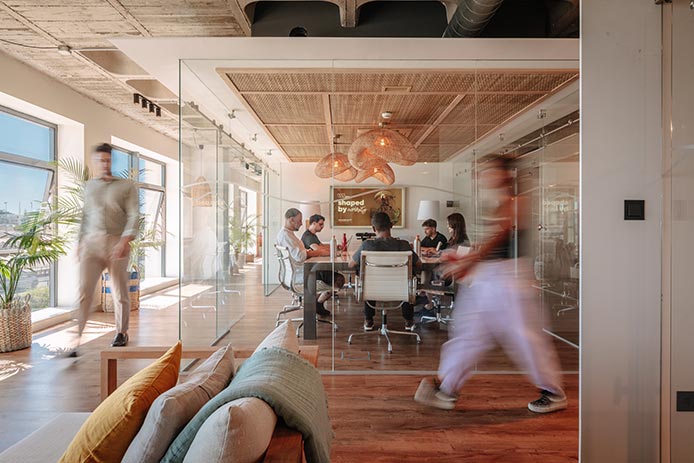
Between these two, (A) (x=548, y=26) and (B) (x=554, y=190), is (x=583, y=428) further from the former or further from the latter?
(A) (x=548, y=26)

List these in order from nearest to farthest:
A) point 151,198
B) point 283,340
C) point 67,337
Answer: point 283,340 < point 67,337 < point 151,198

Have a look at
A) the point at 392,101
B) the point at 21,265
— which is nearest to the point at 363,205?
the point at 392,101

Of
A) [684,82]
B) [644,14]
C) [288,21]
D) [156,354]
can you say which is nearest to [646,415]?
[684,82]

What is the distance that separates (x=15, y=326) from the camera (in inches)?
167

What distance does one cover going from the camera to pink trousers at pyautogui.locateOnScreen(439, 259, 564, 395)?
2.78 meters

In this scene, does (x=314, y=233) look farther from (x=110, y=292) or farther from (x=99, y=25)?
(x=110, y=292)

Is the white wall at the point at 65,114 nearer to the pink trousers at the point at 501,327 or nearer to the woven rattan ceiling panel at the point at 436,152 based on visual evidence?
the woven rattan ceiling panel at the point at 436,152

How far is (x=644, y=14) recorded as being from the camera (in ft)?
6.86

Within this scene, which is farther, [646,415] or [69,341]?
[69,341]

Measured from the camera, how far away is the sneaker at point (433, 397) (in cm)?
291

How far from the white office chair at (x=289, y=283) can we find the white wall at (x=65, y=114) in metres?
3.10

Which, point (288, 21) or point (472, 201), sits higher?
point (288, 21)

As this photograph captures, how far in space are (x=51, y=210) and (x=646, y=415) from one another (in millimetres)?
6183

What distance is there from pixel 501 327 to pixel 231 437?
7.45 ft
